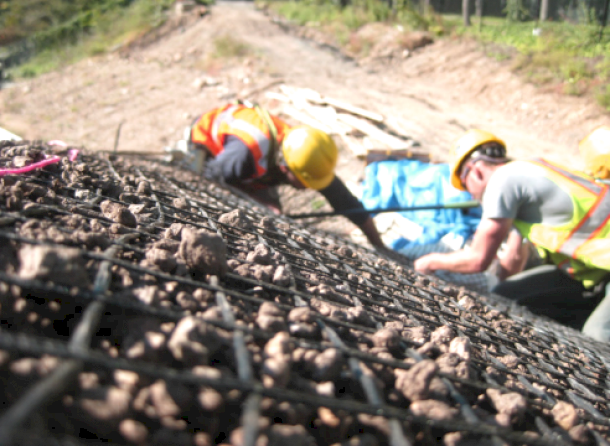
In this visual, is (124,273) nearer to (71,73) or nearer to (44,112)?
(44,112)

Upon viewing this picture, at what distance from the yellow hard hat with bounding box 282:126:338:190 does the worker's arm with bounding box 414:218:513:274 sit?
132 cm

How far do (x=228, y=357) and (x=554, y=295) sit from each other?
3552 mm

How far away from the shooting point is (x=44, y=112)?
409 inches

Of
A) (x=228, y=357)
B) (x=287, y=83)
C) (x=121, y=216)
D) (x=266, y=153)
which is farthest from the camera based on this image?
(x=287, y=83)

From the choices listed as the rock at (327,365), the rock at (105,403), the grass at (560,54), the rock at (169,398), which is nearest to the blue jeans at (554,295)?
the rock at (327,365)

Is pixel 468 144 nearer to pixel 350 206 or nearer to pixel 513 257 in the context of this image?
pixel 513 257

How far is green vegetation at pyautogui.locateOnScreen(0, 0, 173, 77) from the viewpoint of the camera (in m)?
→ 14.9

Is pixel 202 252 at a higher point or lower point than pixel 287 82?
lower

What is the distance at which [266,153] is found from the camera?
400 cm

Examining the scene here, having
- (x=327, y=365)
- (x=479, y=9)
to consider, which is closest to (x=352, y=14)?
(x=479, y=9)

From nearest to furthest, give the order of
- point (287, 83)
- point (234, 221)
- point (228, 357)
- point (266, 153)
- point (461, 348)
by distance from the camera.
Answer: point (228, 357) → point (461, 348) → point (234, 221) → point (266, 153) → point (287, 83)

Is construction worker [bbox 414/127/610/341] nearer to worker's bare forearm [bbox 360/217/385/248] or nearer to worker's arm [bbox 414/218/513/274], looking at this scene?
worker's arm [bbox 414/218/513/274]

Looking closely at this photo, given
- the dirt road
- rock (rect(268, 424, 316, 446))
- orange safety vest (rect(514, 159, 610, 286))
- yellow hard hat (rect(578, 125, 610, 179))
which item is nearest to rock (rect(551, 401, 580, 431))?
rock (rect(268, 424, 316, 446))

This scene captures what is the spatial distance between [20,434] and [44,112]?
465 inches
